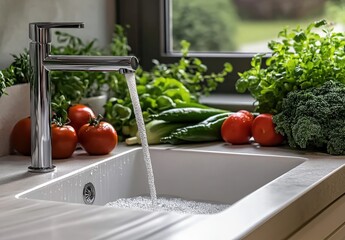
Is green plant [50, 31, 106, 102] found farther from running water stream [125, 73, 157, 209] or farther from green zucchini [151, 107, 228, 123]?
running water stream [125, 73, 157, 209]

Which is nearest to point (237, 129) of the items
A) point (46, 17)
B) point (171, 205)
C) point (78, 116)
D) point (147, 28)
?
point (171, 205)

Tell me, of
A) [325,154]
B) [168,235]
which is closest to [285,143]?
[325,154]

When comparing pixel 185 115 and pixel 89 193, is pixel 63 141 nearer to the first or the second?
pixel 89 193

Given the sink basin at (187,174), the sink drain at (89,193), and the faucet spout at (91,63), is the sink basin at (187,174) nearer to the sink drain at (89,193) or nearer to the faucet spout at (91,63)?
the sink drain at (89,193)

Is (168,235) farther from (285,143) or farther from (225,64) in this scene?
(225,64)

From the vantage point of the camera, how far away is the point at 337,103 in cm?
206

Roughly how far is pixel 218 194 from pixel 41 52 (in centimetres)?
57

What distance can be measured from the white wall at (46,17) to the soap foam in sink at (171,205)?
20.2 inches

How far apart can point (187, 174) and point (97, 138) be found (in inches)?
9.9

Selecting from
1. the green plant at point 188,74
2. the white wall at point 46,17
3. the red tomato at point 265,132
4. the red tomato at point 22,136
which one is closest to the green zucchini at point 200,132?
the red tomato at point 265,132

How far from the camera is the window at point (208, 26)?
2736 mm

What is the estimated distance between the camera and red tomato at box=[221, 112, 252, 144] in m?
2.17

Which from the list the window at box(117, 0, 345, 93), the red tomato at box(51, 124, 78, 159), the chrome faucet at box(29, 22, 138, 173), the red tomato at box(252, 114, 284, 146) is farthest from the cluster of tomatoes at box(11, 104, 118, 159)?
the window at box(117, 0, 345, 93)

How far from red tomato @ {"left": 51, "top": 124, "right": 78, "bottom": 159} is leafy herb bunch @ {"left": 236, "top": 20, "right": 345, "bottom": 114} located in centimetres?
50
